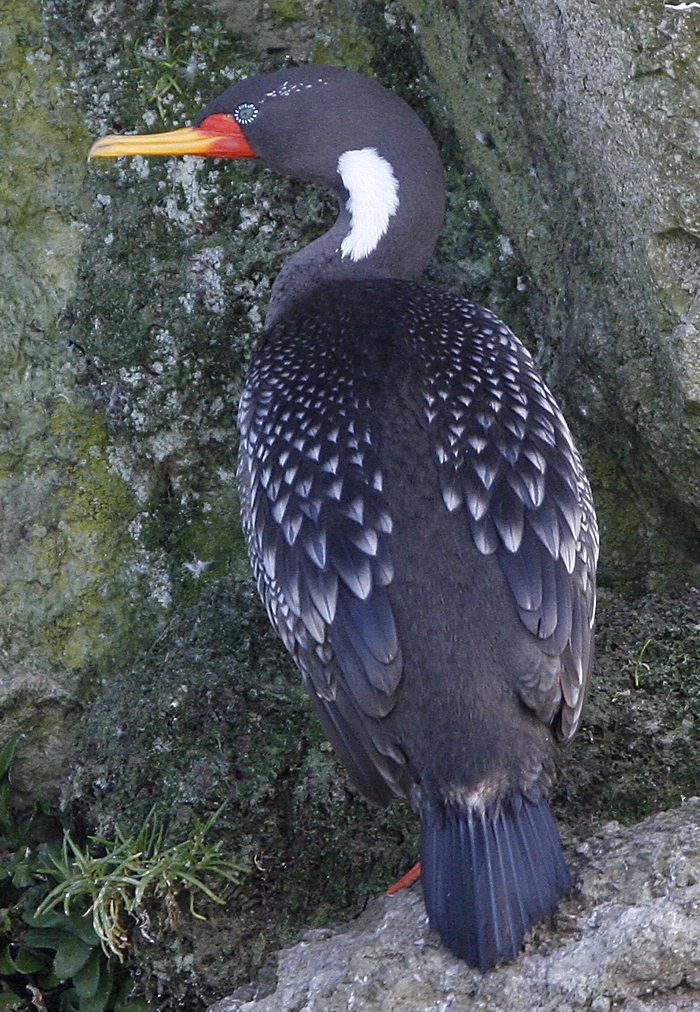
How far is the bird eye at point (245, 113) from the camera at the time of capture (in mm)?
2959

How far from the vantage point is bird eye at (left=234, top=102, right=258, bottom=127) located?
116 inches

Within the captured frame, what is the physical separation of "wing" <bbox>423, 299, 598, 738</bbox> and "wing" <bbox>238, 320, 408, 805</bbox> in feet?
0.67

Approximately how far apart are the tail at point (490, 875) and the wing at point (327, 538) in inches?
6.8

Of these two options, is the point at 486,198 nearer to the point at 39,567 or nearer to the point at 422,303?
the point at 422,303

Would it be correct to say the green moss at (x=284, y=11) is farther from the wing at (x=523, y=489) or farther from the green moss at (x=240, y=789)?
the green moss at (x=240, y=789)

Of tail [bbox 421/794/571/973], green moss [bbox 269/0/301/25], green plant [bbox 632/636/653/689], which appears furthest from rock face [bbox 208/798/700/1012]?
green moss [bbox 269/0/301/25]

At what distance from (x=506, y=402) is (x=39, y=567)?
1.57m

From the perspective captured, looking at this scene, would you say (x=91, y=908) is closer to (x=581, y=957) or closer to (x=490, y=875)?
(x=490, y=875)

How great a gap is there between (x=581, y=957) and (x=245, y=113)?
230 centimetres

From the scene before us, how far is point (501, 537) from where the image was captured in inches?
95.0

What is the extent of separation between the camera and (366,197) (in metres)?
2.98

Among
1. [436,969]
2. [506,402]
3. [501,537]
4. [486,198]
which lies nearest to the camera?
[436,969]

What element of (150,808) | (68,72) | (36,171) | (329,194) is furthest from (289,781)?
(68,72)

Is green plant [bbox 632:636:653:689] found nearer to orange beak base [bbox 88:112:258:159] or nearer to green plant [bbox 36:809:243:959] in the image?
green plant [bbox 36:809:243:959]
